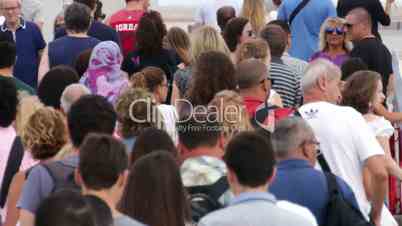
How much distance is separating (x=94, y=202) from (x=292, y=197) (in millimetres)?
1651

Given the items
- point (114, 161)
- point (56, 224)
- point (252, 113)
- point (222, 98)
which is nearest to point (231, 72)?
point (252, 113)

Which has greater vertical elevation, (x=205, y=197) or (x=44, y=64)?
(x=205, y=197)

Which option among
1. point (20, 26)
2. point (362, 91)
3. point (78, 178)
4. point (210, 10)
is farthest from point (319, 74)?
point (210, 10)

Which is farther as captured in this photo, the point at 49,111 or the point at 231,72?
the point at 231,72

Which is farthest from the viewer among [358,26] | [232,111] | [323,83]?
[358,26]

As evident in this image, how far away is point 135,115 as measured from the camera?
322 inches

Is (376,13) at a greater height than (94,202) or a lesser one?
lesser

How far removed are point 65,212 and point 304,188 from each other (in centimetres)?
235

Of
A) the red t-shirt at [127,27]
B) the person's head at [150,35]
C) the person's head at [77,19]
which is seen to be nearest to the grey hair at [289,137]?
the person's head at [150,35]

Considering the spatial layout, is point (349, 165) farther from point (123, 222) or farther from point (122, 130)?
point (123, 222)

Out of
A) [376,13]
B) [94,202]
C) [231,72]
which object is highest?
[94,202]

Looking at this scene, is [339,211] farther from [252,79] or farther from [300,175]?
[252,79]

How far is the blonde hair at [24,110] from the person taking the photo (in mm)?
8641

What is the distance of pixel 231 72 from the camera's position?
9.55 metres
